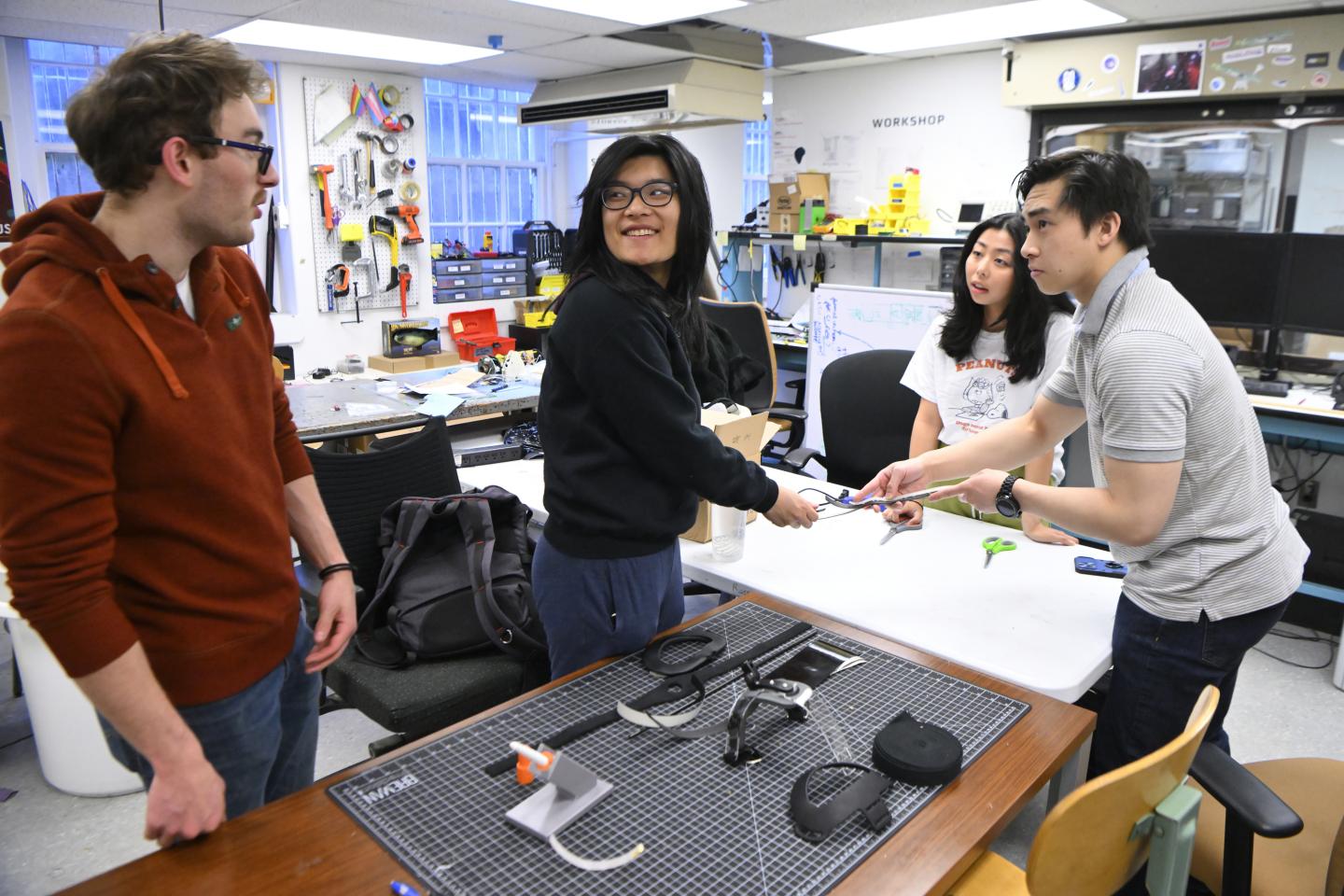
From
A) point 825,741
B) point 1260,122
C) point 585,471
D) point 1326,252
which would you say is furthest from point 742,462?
point 1260,122

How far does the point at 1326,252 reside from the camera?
3609 millimetres

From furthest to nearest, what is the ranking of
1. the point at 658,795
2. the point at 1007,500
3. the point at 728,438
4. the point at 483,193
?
the point at 483,193
the point at 728,438
the point at 1007,500
the point at 658,795

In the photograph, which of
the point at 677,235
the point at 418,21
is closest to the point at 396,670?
the point at 677,235

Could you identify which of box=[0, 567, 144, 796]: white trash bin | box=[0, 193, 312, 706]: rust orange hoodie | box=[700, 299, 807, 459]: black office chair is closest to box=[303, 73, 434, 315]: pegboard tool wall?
box=[700, 299, 807, 459]: black office chair

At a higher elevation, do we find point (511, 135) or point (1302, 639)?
point (511, 135)

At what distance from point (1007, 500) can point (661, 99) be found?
4015 millimetres

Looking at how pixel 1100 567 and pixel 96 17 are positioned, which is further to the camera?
pixel 96 17

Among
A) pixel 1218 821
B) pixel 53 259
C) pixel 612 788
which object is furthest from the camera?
pixel 1218 821

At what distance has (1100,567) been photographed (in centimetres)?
193

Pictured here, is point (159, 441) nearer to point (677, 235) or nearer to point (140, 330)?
point (140, 330)

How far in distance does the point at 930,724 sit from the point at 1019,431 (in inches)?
35.1

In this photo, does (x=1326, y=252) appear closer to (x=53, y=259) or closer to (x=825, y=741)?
(x=825, y=741)

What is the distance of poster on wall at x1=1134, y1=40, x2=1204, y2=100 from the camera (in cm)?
406

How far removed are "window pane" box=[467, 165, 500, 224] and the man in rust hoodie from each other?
6433 mm
